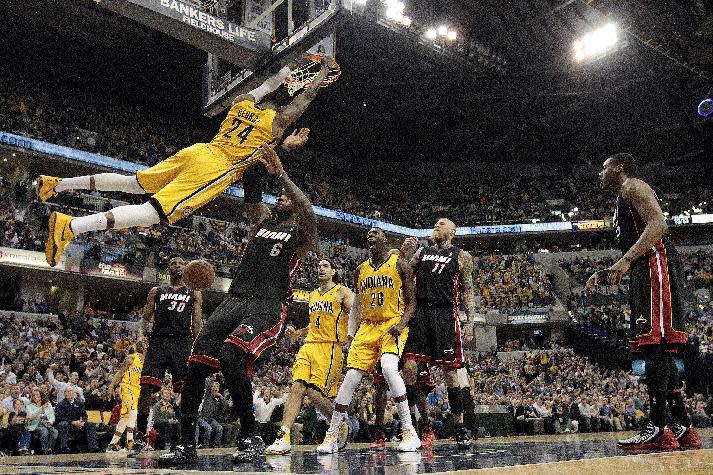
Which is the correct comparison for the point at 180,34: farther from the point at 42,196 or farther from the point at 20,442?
the point at 42,196

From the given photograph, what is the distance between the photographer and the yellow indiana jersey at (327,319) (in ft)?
21.9

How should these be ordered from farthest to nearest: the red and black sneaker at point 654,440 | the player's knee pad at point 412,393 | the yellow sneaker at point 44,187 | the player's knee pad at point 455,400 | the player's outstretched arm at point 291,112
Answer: the player's knee pad at point 412,393, the player's knee pad at point 455,400, the player's outstretched arm at point 291,112, the yellow sneaker at point 44,187, the red and black sneaker at point 654,440

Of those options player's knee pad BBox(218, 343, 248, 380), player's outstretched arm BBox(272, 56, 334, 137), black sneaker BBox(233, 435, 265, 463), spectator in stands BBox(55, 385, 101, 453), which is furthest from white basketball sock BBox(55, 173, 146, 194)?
spectator in stands BBox(55, 385, 101, 453)

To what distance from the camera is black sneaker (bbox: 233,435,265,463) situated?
4.06m

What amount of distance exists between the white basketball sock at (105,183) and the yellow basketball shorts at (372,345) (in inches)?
103

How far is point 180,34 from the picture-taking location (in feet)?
43.0

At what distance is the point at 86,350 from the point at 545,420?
469 inches

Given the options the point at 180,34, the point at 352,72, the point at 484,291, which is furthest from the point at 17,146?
the point at 484,291

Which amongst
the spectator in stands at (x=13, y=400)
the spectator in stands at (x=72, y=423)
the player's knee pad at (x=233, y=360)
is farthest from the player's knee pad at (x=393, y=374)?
the spectator in stands at (x=13, y=400)

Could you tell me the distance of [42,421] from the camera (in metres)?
8.84

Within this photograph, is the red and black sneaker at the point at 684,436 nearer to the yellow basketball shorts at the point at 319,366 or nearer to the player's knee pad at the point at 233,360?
the player's knee pad at the point at 233,360

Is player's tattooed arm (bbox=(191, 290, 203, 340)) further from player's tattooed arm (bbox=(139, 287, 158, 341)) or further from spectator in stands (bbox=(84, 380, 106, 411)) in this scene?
spectator in stands (bbox=(84, 380, 106, 411))

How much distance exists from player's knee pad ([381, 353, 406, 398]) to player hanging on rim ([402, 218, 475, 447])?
0.52 metres

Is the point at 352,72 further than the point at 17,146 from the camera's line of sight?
Yes
